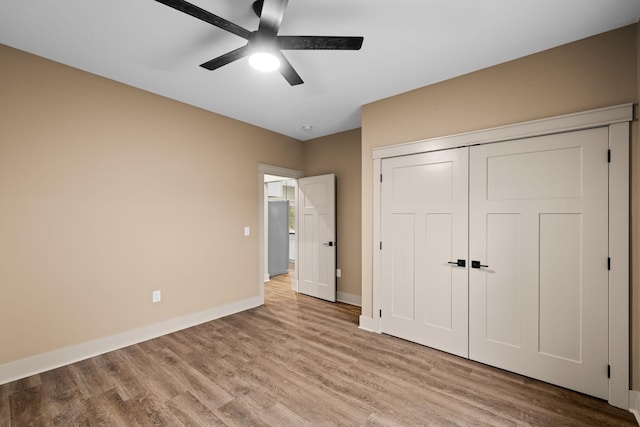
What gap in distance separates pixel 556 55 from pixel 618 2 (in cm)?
48

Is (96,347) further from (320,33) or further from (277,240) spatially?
(277,240)

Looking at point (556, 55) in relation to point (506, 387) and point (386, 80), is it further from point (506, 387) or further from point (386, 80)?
point (506, 387)

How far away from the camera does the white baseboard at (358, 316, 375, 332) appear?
10.9ft

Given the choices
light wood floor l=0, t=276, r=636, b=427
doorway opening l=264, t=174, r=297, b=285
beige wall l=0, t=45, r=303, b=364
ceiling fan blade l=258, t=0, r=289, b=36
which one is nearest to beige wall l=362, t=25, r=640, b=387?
light wood floor l=0, t=276, r=636, b=427

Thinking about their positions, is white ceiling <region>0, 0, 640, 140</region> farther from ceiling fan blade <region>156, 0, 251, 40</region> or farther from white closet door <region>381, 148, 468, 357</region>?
white closet door <region>381, 148, 468, 357</region>

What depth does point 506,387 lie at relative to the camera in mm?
2242

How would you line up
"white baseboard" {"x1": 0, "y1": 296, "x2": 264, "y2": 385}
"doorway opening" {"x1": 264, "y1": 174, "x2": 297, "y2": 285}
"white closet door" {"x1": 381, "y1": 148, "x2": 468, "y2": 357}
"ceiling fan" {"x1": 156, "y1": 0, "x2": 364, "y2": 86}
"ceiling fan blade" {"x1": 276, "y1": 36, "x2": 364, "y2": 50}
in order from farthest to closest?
"doorway opening" {"x1": 264, "y1": 174, "x2": 297, "y2": 285}, "white closet door" {"x1": 381, "y1": 148, "x2": 468, "y2": 357}, "white baseboard" {"x1": 0, "y1": 296, "x2": 264, "y2": 385}, "ceiling fan blade" {"x1": 276, "y1": 36, "x2": 364, "y2": 50}, "ceiling fan" {"x1": 156, "y1": 0, "x2": 364, "y2": 86}

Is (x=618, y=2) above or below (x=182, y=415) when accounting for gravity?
above

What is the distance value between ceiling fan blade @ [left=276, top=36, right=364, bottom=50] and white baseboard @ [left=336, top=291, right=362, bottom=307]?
352 centimetres

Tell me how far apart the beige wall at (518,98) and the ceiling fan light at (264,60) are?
5.43 feet

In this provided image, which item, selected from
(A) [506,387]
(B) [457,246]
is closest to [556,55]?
(B) [457,246]

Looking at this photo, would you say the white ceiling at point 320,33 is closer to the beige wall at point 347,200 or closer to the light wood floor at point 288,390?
the beige wall at point 347,200

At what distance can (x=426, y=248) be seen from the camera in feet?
9.68

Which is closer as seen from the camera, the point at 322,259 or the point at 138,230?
the point at 138,230
